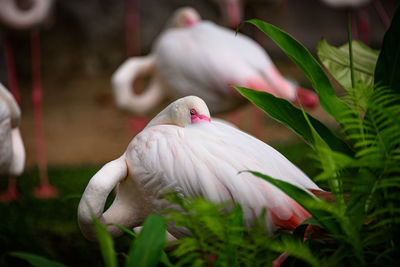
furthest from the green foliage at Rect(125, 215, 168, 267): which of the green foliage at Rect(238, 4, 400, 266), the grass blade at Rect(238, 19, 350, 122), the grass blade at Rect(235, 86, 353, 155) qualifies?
the grass blade at Rect(238, 19, 350, 122)

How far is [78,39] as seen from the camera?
20.2 ft

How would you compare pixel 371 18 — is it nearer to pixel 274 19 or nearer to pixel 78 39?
pixel 274 19

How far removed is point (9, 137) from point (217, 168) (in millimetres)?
1101

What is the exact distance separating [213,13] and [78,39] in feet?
5.99

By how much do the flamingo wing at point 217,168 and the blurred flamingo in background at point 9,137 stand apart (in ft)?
2.49

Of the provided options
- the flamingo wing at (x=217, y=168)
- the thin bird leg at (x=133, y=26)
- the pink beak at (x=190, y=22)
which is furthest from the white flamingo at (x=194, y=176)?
the thin bird leg at (x=133, y=26)

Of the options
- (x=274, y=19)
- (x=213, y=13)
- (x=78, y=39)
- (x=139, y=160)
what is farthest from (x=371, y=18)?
(x=139, y=160)

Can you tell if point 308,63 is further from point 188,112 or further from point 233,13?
point 233,13

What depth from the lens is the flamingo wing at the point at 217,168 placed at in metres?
1.39

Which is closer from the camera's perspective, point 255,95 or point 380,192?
point 380,192

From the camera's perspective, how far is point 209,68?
2900 mm

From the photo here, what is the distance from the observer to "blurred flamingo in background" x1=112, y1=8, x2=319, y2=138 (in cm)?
289

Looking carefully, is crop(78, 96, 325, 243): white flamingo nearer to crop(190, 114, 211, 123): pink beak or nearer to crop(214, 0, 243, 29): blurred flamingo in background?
crop(190, 114, 211, 123): pink beak

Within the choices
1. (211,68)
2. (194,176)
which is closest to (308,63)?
(194,176)
